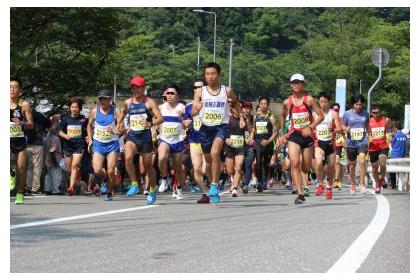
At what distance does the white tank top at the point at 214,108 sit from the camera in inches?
543

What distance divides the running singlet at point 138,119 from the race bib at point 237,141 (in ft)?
14.3

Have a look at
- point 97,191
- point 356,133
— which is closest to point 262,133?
point 356,133

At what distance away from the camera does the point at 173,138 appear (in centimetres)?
1564

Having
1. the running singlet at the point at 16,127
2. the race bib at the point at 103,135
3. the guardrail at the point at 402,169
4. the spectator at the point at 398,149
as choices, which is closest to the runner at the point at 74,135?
the race bib at the point at 103,135

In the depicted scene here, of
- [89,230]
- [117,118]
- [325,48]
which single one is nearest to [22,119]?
[117,118]

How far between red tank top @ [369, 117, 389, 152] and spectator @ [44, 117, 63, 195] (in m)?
6.21

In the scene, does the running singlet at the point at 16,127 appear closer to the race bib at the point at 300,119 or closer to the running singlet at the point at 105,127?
the running singlet at the point at 105,127

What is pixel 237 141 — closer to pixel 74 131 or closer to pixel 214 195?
pixel 74 131

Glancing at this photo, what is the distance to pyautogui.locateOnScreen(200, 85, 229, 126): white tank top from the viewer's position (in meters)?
13.8

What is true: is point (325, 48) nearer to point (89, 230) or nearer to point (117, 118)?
point (117, 118)

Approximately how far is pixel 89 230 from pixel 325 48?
70354mm

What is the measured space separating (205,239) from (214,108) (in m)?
5.45

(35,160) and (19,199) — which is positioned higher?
(35,160)
